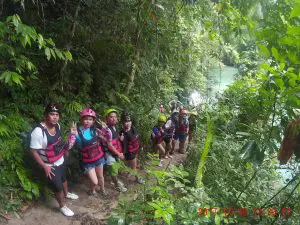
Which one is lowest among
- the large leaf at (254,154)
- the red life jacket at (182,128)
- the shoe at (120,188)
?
the shoe at (120,188)

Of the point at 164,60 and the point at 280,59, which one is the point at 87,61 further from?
the point at 280,59

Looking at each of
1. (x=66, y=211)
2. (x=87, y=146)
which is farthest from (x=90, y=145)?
(x=66, y=211)

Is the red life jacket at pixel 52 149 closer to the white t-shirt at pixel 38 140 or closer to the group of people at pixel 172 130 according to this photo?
the white t-shirt at pixel 38 140

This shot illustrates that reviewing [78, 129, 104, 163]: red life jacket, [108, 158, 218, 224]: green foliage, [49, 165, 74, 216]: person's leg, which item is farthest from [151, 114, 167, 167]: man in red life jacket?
[108, 158, 218, 224]: green foliage

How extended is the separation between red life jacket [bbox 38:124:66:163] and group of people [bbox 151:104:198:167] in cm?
279

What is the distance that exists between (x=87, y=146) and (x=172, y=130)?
117 inches

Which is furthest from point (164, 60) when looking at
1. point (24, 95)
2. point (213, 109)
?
point (24, 95)

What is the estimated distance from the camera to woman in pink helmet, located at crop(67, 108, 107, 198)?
4590mm

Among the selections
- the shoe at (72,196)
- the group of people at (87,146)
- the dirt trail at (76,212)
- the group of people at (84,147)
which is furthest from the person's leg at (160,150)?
the shoe at (72,196)

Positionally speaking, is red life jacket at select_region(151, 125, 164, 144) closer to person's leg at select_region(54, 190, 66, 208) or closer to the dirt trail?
the dirt trail

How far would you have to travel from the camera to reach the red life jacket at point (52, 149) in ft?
13.3

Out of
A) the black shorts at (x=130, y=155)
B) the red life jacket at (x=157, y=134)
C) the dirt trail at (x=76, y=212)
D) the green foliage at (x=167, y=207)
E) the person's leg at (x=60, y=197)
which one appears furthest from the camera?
the red life jacket at (x=157, y=134)

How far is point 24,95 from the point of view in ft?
18.7

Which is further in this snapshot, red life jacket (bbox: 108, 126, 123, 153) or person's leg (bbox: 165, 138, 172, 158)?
person's leg (bbox: 165, 138, 172, 158)
